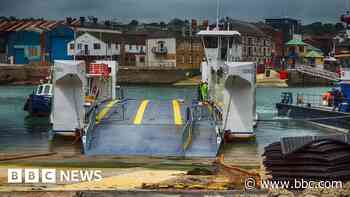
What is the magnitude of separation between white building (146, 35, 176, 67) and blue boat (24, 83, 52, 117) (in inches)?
2872

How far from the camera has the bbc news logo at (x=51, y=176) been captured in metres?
16.8

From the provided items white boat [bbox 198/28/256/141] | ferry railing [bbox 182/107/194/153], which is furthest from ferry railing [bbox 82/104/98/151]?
white boat [bbox 198/28/256/141]

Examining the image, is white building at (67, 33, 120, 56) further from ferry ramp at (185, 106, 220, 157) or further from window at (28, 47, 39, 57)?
ferry ramp at (185, 106, 220, 157)

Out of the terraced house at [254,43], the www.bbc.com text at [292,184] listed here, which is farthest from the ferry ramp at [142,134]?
the terraced house at [254,43]

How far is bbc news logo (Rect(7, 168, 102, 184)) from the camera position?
55.2 ft

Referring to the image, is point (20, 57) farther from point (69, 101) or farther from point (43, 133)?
point (69, 101)

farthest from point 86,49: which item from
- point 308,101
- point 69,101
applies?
point 69,101

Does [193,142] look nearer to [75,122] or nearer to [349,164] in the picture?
[75,122]

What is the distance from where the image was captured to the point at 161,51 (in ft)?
391

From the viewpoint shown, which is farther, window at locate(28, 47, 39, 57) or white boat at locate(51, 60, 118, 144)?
window at locate(28, 47, 39, 57)

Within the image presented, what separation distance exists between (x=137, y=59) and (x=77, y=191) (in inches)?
4392

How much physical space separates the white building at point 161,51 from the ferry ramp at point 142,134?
8708cm

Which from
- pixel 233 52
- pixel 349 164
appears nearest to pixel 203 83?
pixel 233 52

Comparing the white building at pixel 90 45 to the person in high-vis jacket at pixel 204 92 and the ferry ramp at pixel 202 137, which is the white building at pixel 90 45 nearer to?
the person in high-vis jacket at pixel 204 92
